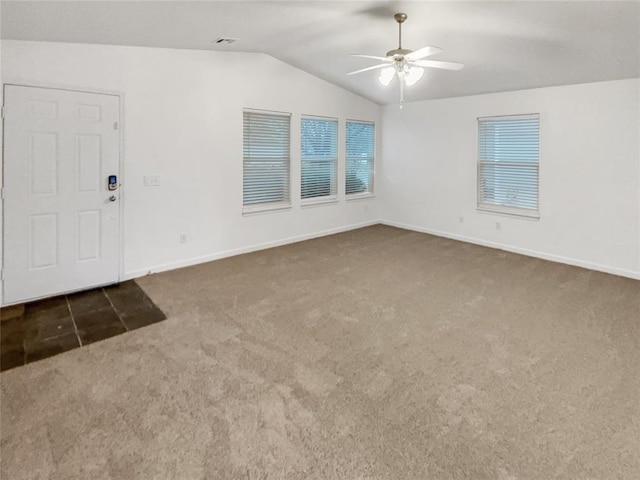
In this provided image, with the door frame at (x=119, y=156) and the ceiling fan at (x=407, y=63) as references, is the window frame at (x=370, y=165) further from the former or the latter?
the door frame at (x=119, y=156)

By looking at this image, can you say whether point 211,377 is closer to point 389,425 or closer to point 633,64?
point 389,425

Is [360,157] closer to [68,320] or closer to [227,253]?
[227,253]

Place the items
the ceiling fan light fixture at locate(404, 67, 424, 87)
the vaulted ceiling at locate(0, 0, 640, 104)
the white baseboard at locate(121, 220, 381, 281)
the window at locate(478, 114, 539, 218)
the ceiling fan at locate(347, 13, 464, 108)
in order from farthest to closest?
the window at locate(478, 114, 539, 218) < the white baseboard at locate(121, 220, 381, 281) < the ceiling fan light fixture at locate(404, 67, 424, 87) < the ceiling fan at locate(347, 13, 464, 108) < the vaulted ceiling at locate(0, 0, 640, 104)

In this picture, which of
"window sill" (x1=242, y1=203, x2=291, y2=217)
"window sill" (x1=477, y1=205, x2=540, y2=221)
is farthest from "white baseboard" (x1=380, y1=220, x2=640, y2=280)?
"window sill" (x1=242, y1=203, x2=291, y2=217)

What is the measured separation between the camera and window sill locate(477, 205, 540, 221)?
534 cm

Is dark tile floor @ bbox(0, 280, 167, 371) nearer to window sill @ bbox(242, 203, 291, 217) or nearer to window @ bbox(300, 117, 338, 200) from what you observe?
window sill @ bbox(242, 203, 291, 217)

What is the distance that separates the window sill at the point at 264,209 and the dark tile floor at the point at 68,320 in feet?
6.08

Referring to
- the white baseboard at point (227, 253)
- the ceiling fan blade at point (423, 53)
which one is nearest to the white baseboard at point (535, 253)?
the white baseboard at point (227, 253)

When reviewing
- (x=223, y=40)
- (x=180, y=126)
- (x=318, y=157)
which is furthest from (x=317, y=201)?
(x=223, y=40)

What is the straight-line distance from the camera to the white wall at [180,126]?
3738 millimetres

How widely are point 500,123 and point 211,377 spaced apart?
17.5 feet

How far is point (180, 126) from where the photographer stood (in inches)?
177

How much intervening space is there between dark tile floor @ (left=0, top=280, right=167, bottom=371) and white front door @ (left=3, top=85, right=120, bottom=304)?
0.76 feet

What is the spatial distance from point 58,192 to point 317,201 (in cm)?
370
